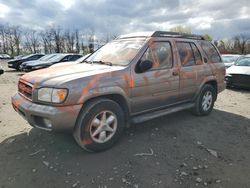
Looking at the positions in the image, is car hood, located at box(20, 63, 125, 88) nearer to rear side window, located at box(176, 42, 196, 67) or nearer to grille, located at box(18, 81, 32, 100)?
grille, located at box(18, 81, 32, 100)

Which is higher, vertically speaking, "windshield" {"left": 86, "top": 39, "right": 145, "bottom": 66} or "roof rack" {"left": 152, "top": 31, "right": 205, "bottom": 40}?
"roof rack" {"left": 152, "top": 31, "right": 205, "bottom": 40}

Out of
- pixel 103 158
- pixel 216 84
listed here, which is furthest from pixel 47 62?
pixel 103 158

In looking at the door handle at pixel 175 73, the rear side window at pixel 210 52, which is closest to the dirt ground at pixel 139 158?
the door handle at pixel 175 73

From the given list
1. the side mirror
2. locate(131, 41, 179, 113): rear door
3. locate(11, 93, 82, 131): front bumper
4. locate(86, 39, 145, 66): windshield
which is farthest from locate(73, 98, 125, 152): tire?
locate(86, 39, 145, 66): windshield

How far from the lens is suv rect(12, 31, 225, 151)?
321 cm

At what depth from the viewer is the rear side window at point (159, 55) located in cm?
416

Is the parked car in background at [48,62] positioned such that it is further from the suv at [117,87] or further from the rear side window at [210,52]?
the rear side window at [210,52]

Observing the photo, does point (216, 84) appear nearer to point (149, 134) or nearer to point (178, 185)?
point (149, 134)

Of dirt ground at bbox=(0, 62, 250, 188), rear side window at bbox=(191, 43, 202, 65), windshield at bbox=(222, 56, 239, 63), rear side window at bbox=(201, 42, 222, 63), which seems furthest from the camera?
windshield at bbox=(222, 56, 239, 63)

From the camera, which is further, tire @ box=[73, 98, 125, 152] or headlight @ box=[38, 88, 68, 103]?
tire @ box=[73, 98, 125, 152]

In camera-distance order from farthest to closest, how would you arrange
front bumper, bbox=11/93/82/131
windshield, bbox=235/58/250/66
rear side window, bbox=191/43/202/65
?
windshield, bbox=235/58/250/66 → rear side window, bbox=191/43/202/65 → front bumper, bbox=11/93/82/131

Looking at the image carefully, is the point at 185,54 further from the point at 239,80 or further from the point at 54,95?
the point at 239,80

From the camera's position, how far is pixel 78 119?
334 centimetres

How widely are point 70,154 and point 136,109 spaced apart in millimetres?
1327
